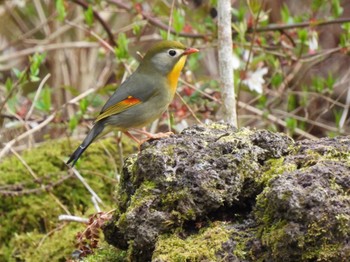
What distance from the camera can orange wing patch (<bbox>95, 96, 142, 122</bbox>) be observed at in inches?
196

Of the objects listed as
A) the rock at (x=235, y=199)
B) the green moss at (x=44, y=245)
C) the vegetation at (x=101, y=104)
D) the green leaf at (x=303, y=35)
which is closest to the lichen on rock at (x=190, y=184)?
the rock at (x=235, y=199)

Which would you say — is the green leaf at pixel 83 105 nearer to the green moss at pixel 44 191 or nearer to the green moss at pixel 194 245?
the green moss at pixel 44 191

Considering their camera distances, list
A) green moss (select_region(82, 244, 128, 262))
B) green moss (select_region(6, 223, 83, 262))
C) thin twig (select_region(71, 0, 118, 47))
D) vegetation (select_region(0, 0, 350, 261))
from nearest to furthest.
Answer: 1. green moss (select_region(82, 244, 128, 262))
2. green moss (select_region(6, 223, 83, 262))
3. vegetation (select_region(0, 0, 350, 261))
4. thin twig (select_region(71, 0, 118, 47))

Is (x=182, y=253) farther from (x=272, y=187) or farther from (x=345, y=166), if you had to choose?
(x=345, y=166)

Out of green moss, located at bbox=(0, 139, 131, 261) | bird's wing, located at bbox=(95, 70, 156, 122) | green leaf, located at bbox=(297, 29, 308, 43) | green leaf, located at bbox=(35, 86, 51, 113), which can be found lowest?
green moss, located at bbox=(0, 139, 131, 261)

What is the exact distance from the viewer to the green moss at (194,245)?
2.69 meters

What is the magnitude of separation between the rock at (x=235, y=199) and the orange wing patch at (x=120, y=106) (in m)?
1.73

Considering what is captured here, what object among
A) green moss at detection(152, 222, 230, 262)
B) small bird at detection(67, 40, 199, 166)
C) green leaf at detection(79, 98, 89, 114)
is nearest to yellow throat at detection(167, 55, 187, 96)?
small bird at detection(67, 40, 199, 166)

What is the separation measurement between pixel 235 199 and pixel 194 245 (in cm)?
29

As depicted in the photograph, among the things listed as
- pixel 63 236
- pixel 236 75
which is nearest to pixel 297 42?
pixel 236 75

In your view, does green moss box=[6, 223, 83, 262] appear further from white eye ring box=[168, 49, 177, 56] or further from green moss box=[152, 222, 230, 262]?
green moss box=[152, 222, 230, 262]

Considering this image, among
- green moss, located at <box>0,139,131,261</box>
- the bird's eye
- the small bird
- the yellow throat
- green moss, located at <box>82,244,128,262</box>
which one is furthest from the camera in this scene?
green moss, located at <box>0,139,131,261</box>

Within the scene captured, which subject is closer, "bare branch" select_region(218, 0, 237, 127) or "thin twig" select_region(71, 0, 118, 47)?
"bare branch" select_region(218, 0, 237, 127)

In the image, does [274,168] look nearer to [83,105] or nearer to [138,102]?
[138,102]
